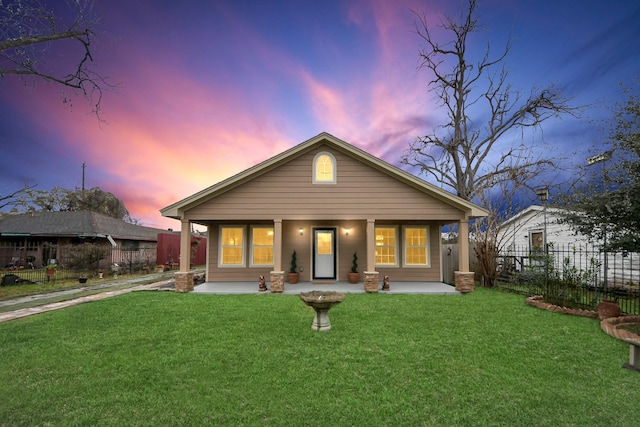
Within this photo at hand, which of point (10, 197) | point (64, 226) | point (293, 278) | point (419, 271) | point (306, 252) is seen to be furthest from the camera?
point (64, 226)

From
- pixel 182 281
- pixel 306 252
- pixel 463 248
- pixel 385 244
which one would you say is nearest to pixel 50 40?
pixel 182 281

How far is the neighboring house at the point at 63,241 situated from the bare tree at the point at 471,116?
64.1 ft

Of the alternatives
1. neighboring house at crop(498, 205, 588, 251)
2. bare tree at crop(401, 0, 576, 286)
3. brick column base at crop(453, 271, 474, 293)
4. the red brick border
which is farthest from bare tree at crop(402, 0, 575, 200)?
the red brick border

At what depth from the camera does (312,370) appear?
13.5ft

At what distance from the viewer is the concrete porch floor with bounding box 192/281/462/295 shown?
10141 millimetres

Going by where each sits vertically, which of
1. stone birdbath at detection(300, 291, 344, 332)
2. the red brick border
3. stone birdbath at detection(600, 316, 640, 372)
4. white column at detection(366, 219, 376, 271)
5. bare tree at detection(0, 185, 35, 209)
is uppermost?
bare tree at detection(0, 185, 35, 209)

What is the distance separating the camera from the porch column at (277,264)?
10031mm

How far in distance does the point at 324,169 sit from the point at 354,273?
4.19 meters

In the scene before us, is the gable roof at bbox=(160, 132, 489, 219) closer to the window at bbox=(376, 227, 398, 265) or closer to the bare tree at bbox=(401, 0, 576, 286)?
the window at bbox=(376, 227, 398, 265)

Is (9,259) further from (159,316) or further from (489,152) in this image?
(489,152)

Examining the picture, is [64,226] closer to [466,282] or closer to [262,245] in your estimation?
[262,245]

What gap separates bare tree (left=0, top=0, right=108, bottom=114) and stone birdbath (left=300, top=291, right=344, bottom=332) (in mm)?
6816

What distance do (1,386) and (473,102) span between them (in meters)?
20.5

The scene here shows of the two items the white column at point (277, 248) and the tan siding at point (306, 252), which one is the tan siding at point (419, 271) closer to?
the tan siding at point (306, 252)
